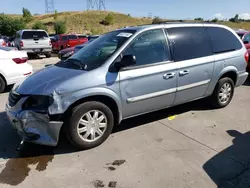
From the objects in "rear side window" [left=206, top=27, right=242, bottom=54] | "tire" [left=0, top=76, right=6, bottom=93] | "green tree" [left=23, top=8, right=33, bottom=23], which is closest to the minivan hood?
"rear side window" [left=206, top=27, right=242, bottom=54]

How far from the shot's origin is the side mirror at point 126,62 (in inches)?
145

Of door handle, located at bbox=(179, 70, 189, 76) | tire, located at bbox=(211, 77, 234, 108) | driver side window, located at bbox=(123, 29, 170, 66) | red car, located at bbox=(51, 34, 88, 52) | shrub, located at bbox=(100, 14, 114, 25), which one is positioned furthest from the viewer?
shrub, located at bbox=(100, 14, 114, 25)

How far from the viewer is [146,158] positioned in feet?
11.4

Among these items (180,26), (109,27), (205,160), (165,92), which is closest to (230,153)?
(205,160)

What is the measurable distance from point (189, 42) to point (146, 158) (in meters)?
2.28

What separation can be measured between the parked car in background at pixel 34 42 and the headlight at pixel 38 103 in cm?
1333

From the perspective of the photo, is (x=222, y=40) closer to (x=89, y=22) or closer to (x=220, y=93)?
(x=220, y=93)

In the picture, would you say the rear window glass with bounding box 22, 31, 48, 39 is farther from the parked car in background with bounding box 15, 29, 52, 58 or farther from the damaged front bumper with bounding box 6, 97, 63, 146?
the damaged front bumper with bounding box 6, 97, 63, 146

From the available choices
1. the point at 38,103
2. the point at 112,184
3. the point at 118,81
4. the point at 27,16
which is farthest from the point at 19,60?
the point at 27,16

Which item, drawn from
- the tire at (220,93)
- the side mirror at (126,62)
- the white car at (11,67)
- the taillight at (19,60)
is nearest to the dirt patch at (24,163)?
the side mirror at (126,62)

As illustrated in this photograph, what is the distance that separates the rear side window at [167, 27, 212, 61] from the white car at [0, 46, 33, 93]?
4.53 metres

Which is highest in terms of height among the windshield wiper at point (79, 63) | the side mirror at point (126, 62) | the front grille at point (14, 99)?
the side mirror at point (126, 62)

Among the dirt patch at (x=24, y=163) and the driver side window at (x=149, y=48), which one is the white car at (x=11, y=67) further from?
the driver side window at (x=149, y=48)

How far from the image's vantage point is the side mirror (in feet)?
12.1
